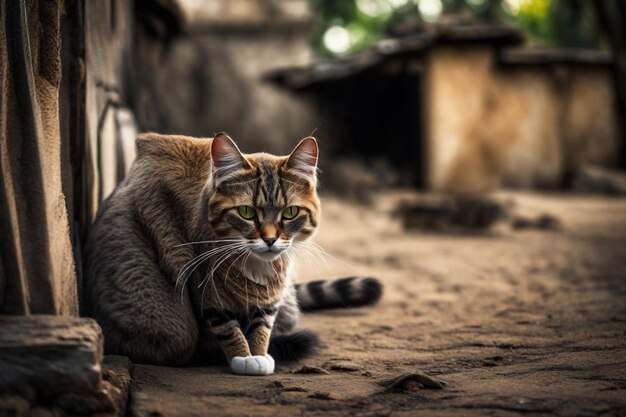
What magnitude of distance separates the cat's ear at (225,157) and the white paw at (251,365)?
875 millimetres

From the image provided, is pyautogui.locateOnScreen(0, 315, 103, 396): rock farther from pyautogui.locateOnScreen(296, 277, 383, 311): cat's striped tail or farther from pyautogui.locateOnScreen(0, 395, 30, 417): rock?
pyautogui.locateOnScreen(296, 277, 383, 311): cat's striped tail

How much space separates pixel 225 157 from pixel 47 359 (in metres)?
1.26

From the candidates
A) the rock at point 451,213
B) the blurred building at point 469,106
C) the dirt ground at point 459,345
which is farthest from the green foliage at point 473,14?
the dirt ground at point 459,345

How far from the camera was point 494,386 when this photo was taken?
9.98 ft

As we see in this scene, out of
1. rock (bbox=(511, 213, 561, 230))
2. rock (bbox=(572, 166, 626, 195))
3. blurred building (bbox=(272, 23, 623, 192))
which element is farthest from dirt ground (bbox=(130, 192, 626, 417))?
rock (bbox=(572, 166, 626, 195))

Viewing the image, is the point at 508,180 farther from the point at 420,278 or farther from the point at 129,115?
the point at 129,115

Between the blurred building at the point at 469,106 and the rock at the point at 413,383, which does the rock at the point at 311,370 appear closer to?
the rock at the point at 413,383

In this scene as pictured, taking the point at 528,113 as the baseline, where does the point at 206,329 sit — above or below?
below

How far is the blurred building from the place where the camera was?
37.7 ft

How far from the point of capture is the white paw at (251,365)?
3.41 metres

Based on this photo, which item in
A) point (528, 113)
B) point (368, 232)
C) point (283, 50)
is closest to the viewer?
point (368, 232)

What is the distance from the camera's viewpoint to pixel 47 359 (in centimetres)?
260

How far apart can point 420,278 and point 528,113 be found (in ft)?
29.9

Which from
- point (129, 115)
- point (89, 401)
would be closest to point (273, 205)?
point (89, 401)
